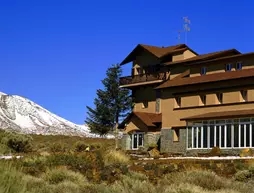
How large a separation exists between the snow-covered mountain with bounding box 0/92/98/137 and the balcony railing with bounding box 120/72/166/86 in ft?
254

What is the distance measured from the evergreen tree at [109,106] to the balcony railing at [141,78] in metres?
3.10

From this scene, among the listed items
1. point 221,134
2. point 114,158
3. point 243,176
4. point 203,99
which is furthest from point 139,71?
point 243,176

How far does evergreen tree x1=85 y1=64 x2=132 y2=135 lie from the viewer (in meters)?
59.0

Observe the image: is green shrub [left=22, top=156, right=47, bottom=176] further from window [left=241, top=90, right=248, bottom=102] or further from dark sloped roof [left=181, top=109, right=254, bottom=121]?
window [left=241, top=90, right=248, bottom=102]

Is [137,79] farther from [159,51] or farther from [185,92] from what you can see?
[185,92]

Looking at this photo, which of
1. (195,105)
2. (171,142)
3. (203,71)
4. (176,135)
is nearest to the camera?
(195,105)

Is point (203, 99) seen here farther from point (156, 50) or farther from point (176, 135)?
point (156, 50)

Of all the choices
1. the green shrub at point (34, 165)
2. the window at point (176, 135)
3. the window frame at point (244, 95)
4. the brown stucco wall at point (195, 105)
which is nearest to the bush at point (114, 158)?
the green shrub at point (34, 165)

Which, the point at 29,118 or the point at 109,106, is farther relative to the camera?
the point at 29,118

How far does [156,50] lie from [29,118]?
101586 millimetres

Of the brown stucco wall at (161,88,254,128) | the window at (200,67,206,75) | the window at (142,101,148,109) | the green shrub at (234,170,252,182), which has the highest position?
the window at (200,67,206,75)

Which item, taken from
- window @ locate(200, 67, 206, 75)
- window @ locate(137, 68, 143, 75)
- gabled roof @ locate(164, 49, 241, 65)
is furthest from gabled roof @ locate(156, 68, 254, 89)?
window @ locate(137, 68, 143, 75)

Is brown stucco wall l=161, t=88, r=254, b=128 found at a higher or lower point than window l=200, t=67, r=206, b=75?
lower

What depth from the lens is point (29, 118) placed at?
496 feet
